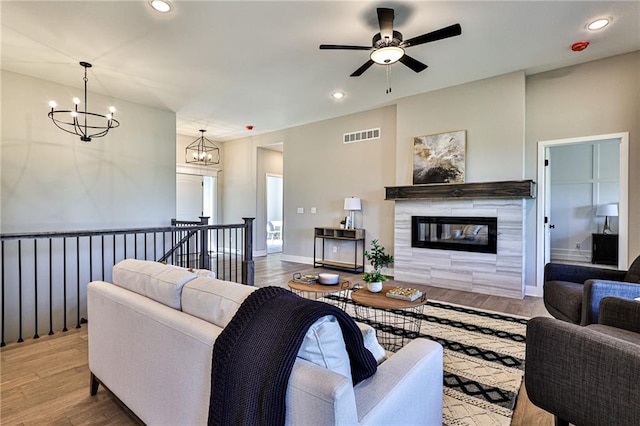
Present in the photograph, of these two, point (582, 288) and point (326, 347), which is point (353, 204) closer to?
point (582, 288)

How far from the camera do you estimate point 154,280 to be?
63.2 inches

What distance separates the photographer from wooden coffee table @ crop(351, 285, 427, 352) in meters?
2.51

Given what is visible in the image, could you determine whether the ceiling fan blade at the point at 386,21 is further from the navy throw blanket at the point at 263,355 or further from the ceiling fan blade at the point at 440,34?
the navy throw blanket at the point at 263,355

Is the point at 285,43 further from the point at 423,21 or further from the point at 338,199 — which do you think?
the point at 338,199

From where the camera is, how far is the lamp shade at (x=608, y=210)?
6594 mm

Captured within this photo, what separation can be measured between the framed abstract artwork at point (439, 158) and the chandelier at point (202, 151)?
4.94 metres

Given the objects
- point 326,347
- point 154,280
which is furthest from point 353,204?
point 326,347

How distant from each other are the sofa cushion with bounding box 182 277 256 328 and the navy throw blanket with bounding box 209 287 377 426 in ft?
0.42

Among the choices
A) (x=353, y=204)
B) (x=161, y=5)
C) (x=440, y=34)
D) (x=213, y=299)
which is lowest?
(x=213, y=299)

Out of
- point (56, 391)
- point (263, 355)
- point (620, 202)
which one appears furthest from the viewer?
point (620, 202)

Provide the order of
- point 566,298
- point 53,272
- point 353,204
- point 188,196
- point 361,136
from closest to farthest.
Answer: point 566,298 < point 53,272 < point 353,204 < point 361,136 < point 188,196

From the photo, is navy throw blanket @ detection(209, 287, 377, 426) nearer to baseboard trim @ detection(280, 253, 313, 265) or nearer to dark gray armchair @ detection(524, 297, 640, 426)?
dark gray armchair @ detection(524, 297, 640, 426)

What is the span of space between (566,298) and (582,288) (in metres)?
0.23

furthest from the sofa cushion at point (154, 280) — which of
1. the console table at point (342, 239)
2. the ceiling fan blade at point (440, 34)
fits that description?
the console table at point (342, 239)
